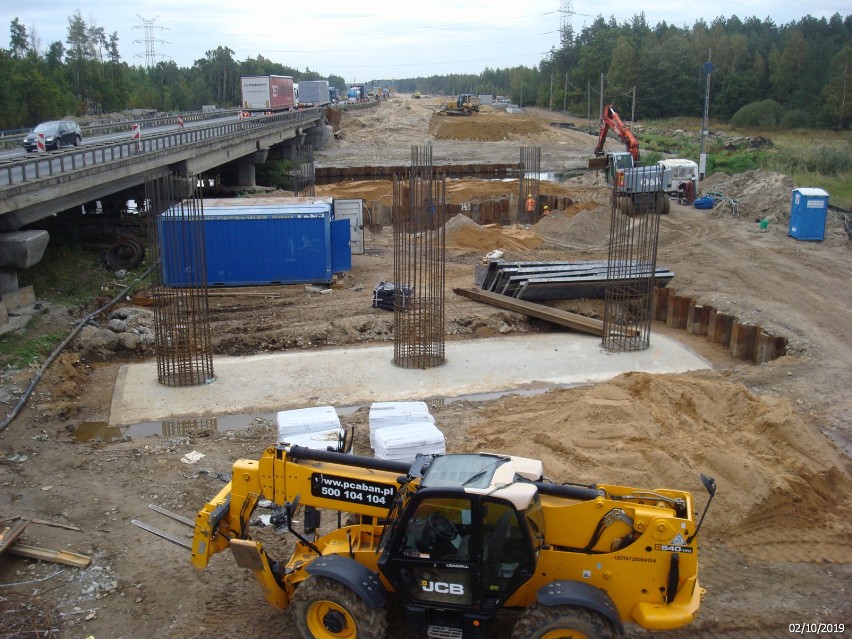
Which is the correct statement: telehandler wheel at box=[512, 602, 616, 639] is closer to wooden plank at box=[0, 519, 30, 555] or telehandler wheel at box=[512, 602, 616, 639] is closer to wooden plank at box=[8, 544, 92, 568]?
wooden plank at box=[8, 544, 92, 568]

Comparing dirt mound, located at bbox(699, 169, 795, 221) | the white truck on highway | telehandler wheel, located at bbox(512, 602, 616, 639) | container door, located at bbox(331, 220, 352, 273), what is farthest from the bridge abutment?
the white truck on highway

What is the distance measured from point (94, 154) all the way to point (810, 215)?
82.0 ft

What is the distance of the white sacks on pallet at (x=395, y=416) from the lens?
Answer: 12245mm

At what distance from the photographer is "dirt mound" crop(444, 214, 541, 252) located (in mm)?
29797

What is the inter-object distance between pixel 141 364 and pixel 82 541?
8.84 m

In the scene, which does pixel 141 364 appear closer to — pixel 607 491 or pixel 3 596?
pixel 3 596

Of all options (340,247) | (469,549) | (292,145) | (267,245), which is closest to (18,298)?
(267,245)

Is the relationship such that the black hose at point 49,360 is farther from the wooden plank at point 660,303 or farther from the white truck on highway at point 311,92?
the white truck on highway at point 311,92

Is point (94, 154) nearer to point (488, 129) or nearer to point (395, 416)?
point (395, 416)

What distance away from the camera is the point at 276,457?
7.55m

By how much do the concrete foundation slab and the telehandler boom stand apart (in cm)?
789

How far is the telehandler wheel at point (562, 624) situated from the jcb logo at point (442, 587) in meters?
0.59

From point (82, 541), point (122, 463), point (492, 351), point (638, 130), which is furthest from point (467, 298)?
point (638, 130)
